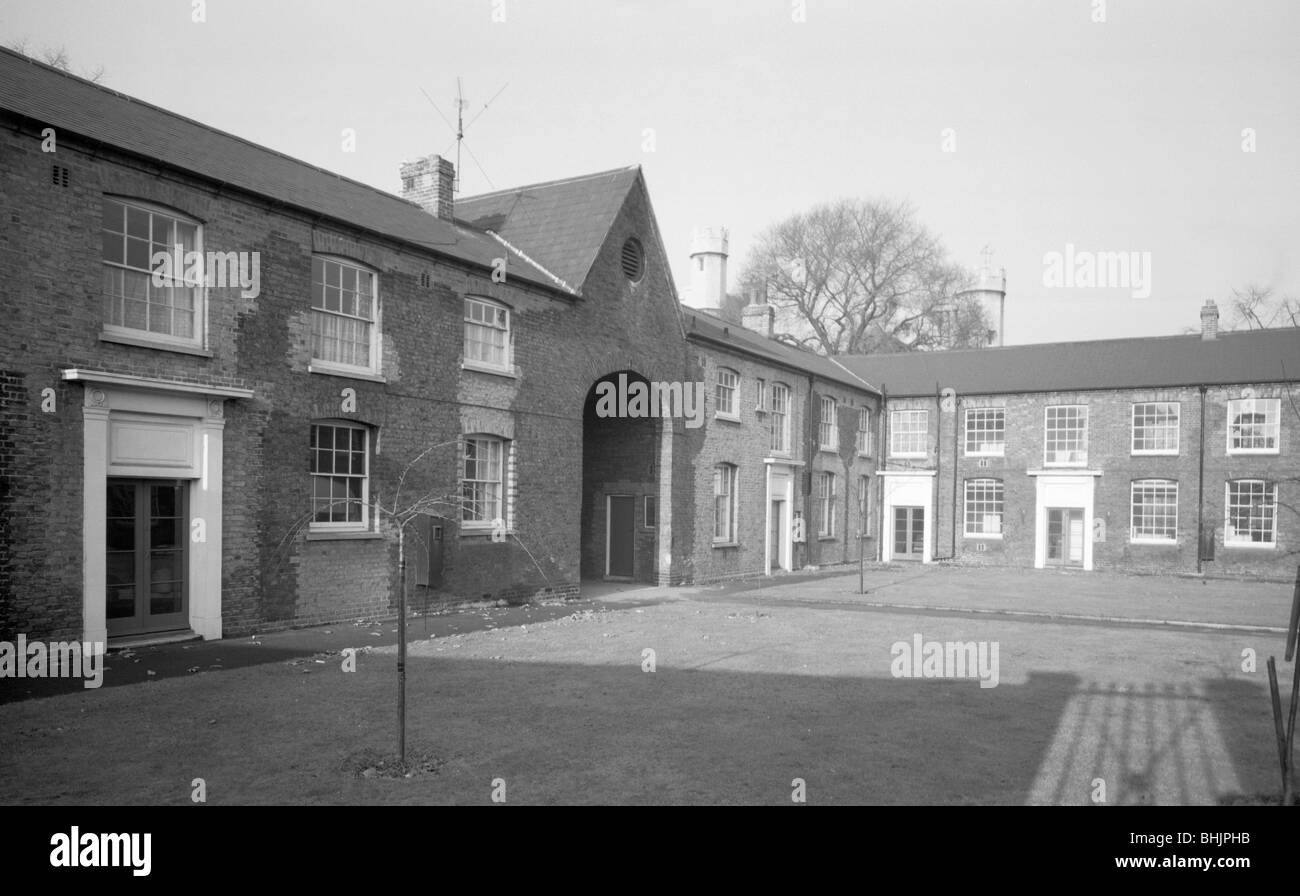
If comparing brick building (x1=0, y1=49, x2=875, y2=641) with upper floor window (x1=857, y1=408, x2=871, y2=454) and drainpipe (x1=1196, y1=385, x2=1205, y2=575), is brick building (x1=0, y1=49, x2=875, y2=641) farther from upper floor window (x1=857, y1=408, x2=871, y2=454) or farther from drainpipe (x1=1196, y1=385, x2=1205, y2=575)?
drainpipe (x1=1196, y1=385, x2=1205, y2=575)

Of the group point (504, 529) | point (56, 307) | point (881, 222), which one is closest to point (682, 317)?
point (504, 529)

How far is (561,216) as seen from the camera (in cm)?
2191

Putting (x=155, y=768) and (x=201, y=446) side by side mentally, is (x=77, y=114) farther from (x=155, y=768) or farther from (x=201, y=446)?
(x=155, y=768)

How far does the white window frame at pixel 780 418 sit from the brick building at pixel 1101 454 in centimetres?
946

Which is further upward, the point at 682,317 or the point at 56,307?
the point at 682,317

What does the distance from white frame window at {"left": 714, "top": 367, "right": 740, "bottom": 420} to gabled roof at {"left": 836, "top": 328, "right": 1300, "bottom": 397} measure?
14039 mm

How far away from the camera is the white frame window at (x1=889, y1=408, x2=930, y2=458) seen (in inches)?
1499

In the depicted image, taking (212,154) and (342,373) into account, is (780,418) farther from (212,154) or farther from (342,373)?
(212,154)

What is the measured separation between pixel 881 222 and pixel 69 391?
162 ft

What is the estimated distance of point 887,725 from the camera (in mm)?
8836

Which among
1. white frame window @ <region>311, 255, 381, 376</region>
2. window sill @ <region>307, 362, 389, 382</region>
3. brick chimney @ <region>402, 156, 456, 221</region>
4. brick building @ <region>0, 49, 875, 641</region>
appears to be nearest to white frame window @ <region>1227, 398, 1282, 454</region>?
brick building @ <region>0, 49, 875, 641</region>

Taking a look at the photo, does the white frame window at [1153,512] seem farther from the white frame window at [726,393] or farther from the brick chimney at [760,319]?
the white frame window at [726,393]

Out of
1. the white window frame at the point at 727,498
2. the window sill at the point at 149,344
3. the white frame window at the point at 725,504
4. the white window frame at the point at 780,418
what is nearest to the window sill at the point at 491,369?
the window sill at the point at 149,344

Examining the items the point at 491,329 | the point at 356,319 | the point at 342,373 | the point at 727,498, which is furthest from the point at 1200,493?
the point at 342,373
